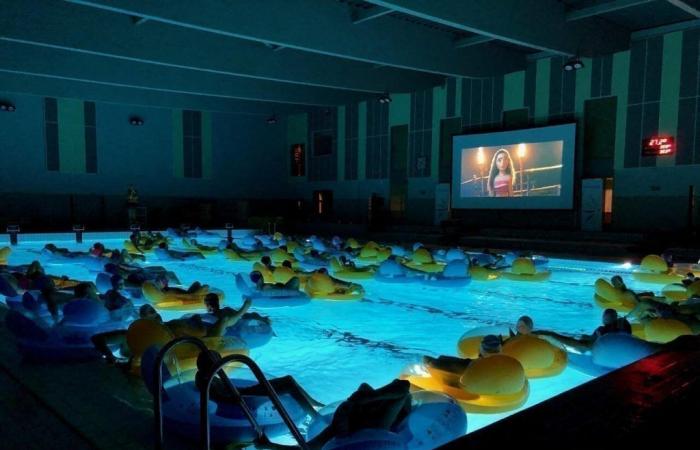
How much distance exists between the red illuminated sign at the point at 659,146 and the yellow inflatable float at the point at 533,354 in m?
11.7

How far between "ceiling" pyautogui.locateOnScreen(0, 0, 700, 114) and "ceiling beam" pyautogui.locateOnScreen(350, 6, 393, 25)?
0.02 meters

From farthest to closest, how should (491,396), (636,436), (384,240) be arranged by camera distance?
(384,240), (491,396), (636,436)

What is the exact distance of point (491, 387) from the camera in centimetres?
366

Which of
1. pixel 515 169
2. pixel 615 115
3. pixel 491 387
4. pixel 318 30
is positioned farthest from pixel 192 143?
pixel 491 387

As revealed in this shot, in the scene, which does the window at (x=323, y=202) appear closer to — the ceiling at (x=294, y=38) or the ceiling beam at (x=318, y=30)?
the ceiling at (x=294, y=38)

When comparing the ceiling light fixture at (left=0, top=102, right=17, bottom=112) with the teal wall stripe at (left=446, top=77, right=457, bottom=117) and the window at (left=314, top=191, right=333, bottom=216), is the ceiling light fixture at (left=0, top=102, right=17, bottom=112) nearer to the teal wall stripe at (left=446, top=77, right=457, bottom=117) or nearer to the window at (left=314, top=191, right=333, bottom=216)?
the window at (left=314, top=191, right=333, bottom=216)

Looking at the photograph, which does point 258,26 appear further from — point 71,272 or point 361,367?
point 361,367

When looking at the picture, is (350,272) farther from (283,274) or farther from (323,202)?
(323,202)

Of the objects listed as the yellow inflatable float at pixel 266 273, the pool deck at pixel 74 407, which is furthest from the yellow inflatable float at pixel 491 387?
the yellow inflatable float at pixel 266 273

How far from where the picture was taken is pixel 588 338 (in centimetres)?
478

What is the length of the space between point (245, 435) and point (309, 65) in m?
13.3

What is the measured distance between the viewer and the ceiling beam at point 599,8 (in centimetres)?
1119

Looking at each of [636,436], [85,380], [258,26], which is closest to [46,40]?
[258,26]

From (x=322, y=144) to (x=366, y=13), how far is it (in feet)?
39.4
